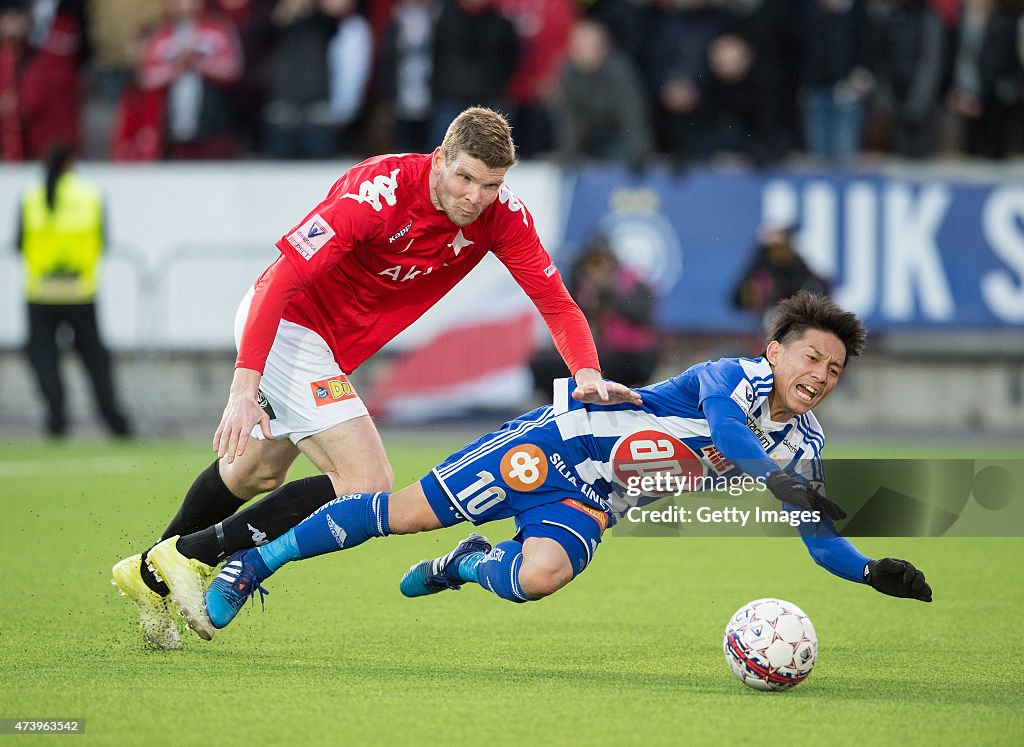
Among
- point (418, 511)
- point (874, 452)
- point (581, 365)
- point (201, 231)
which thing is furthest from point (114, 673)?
point (201, 231)

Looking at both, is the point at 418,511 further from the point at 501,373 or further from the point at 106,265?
the point at 106,265

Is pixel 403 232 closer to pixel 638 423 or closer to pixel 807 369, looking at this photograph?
pixel 638 423

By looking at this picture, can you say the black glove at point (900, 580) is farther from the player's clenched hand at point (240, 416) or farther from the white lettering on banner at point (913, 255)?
the white lettering on banner at point (913, 255)

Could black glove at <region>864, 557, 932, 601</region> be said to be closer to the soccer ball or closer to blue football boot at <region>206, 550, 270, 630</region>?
the soccer ball

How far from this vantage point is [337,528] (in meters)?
5.50

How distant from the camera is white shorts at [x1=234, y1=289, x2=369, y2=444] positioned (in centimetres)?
581

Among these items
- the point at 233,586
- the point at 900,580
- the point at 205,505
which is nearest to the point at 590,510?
the point at 900,580

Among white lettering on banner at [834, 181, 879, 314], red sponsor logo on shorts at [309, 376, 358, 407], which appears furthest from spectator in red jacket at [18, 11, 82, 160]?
red sponsor logo on shorts at [309, 376, 358, 407]

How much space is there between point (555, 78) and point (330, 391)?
373 inches

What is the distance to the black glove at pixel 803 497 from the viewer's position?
4785 millimetres

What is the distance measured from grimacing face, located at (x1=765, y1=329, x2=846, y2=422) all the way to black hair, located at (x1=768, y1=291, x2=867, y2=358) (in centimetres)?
3

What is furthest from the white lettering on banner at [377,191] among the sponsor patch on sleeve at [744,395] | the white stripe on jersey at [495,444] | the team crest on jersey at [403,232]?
the sponsor patch on sleeve at [744,395]

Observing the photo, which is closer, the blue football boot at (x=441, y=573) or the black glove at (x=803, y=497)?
the black glove at (x=803, y=497)

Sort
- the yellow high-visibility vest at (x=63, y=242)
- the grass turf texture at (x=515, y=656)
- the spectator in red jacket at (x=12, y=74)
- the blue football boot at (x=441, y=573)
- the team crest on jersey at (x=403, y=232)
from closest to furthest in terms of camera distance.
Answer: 1. the grass turf texture at (x=515, y=656)
2. the team crest on jersey at (x=403, y=232)
3. the blue football boot at (x=441, y=573)
4. the yellow high-visibility vest at (x=63, y=242)
5. the spectator in red jacket at (x=12, y=74)
